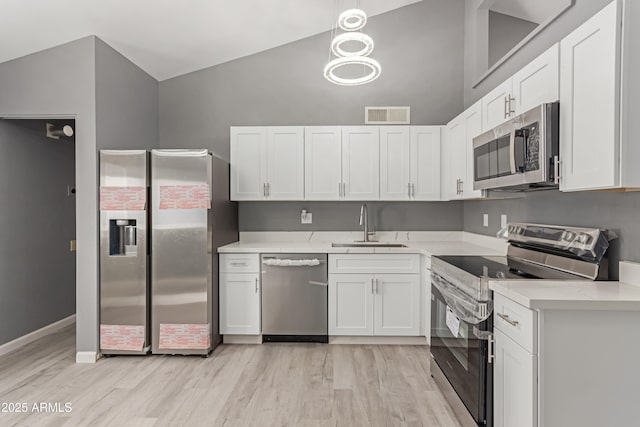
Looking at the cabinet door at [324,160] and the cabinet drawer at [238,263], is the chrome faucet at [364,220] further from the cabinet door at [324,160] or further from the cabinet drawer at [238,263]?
the cabinet drawer at [238,263]

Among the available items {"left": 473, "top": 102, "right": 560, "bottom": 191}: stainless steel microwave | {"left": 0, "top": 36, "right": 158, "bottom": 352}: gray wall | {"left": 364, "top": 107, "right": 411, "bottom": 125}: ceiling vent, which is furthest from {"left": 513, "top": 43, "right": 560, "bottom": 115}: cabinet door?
{"left": 0, "top": 36, "right": 158, "bottom": 352}: gray wall

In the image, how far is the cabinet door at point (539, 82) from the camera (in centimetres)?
191

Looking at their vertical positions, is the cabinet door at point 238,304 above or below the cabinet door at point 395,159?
below

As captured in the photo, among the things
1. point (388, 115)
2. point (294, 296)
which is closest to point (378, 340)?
point (294, 296)

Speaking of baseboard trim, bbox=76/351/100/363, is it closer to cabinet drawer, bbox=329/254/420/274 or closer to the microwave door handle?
cabinet drawer, bbox=329/254/420/274

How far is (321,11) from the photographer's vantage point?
3.70 m

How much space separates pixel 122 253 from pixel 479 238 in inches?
132

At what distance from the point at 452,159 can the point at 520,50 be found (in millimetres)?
1064

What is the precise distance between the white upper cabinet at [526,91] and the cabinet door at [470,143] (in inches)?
6.2

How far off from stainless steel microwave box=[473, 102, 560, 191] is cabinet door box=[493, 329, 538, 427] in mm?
848

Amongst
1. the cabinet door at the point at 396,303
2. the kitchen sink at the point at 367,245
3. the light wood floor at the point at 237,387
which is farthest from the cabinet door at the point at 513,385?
the kitchen sink at the point at 367,245

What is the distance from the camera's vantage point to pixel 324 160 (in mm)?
3850

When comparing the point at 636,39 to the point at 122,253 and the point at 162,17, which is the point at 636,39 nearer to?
the point at 162,17

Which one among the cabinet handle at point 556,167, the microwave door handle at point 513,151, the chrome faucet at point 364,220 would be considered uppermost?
the microwave door handle at point 513,151
